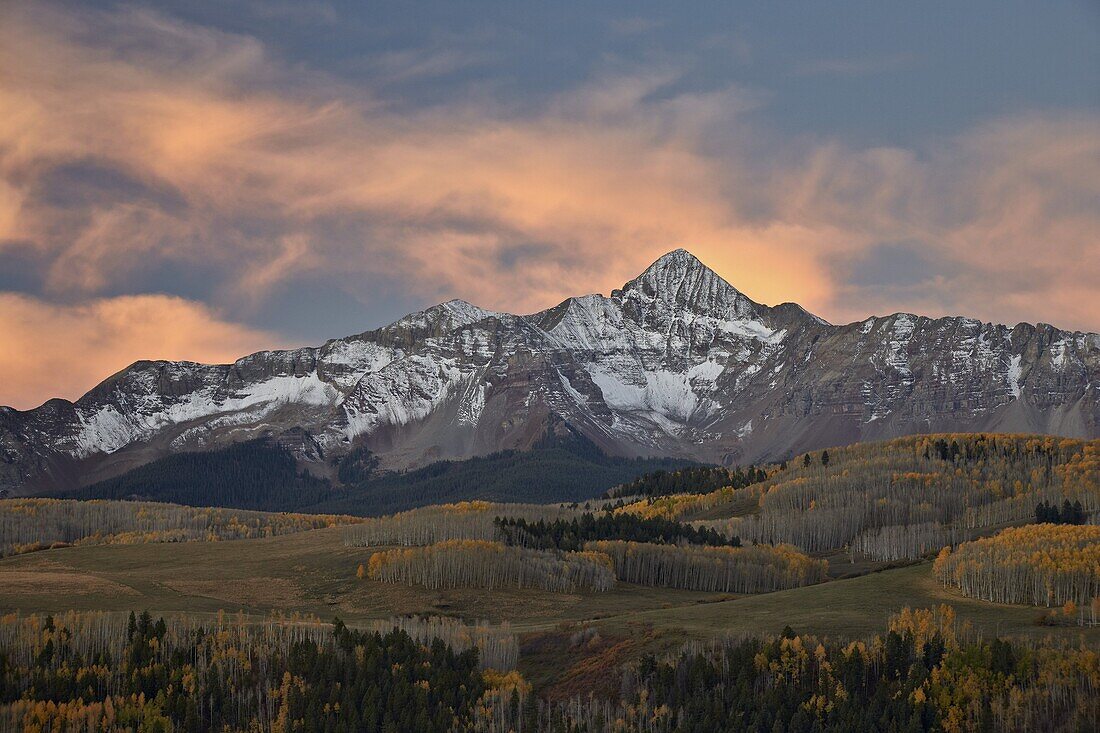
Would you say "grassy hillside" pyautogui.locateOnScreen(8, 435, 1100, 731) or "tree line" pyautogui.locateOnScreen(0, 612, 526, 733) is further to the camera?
"grassy hillside" pyautogui.locateOnScreen(8, 435, 1100, 731)

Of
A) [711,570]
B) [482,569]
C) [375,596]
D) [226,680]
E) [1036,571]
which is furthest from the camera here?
[711,570]

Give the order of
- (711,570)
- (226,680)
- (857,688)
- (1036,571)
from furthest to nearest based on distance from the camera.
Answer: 1. (711,570)
2. (1036,571)
3. (226,680)
4. (857,688)

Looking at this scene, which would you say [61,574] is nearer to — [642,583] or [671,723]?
[642,583]

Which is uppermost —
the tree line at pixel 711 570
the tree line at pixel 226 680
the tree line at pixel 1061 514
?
the tree line at pixel 1061 514

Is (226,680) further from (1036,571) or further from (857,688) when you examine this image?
(1036,571)

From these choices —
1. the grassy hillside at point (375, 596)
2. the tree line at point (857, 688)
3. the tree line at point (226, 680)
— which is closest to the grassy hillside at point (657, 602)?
the tree line at point (857, 688)

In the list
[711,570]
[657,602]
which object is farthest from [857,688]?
[711,570]

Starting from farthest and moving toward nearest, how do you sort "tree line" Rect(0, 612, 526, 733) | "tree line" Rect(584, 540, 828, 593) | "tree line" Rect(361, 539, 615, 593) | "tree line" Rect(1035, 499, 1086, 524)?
"tree line" Rect(1035, 499, 1086, 524) < "tree line" Rect(584, 540, 828, 593) < "tree line" Rect(361, 539, 615, 593) < "tree line" Rect(0, 612, 526, 733)

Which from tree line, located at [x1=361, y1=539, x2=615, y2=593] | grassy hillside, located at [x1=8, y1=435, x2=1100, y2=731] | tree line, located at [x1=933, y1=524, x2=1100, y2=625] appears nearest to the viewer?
grassy hillside, located at [x1=8, y1=435, x2=1100, y2=731]

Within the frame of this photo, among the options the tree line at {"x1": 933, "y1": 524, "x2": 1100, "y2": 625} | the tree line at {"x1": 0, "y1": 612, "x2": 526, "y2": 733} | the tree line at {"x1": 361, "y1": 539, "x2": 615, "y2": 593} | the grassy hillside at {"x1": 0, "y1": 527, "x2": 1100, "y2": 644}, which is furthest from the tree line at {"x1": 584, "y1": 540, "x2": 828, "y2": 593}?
the tree line at {"x1": 0, "y1": 612, "x2": 526, "y2": 733}

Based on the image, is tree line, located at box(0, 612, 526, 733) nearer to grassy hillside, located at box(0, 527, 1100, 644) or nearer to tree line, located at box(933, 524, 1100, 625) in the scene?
grassy hillside, located at box(0, 527, 1100, 644)

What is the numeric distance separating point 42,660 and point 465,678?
31324mm

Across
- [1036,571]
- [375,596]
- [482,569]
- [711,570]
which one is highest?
[1036,571]

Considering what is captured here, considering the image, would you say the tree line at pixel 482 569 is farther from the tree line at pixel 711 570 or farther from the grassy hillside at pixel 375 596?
the tree line at pixel 711 570
